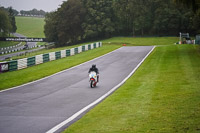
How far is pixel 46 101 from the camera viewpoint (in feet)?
46.4

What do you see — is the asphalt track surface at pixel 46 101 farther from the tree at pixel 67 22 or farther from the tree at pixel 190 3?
the tree at pixel 67 22

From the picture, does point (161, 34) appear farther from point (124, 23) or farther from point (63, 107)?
point (63, 107)

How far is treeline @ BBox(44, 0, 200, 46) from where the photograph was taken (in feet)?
271

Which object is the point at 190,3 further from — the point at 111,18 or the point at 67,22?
the point at 111,18

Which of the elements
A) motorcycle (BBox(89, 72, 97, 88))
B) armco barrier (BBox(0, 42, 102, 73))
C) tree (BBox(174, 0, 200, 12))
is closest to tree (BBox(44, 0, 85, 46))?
armco barrier (BBox(0, 42, 102, 73))

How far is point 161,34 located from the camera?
294 feet

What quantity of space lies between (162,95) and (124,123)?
17.6 ft

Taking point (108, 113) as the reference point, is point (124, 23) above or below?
above

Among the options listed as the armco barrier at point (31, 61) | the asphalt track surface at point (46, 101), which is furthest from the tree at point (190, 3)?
the armco barrier at point (31, 61)

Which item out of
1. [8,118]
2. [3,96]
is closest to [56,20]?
[3,96]

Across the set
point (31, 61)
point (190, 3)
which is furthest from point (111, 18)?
point (31, 61)

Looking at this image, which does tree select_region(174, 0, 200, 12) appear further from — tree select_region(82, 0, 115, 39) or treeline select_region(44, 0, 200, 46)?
tree select_region(82, 0, 115, 39)

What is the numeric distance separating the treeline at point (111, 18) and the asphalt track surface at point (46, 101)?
62.0 meters

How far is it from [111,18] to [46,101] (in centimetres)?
7932
